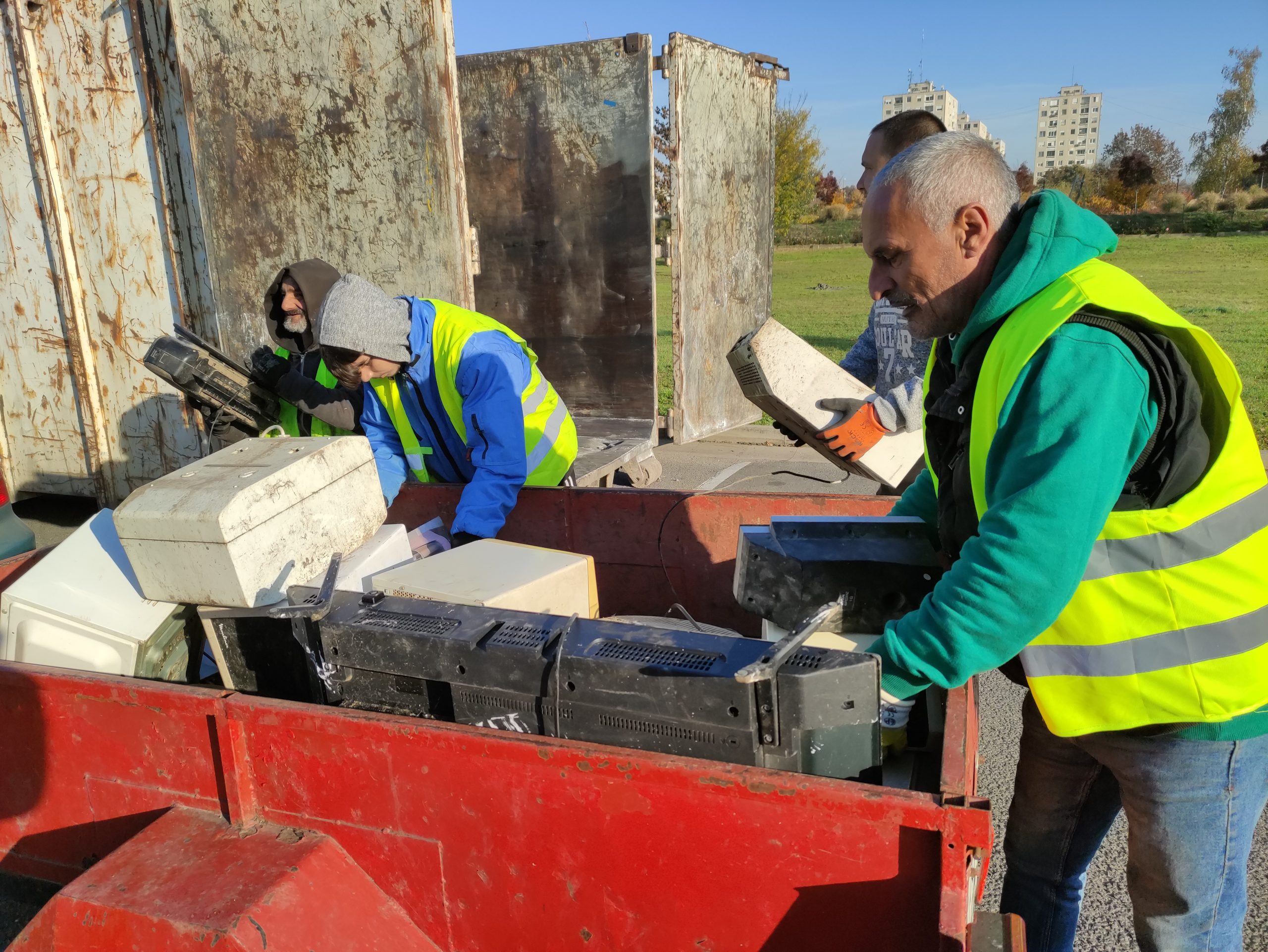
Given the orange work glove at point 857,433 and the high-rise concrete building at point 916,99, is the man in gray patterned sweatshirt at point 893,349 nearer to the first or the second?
the orange work glove at point 857,433

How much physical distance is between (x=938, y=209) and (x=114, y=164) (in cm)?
479

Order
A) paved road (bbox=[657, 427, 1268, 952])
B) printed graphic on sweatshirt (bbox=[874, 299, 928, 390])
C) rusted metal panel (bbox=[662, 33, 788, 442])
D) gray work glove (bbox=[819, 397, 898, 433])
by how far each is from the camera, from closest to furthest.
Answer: paved road (bbox=[657, 427, 1268, 952]) → gray work glove (bbox=[819, 397, 898, 433]) → printed graphic on sweatshirt (bbox=[874, 299, 928, 390]) → rusted metal panel (bbox=[662, 33, 788, 442])

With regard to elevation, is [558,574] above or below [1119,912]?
above

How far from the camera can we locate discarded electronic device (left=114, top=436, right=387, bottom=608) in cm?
223

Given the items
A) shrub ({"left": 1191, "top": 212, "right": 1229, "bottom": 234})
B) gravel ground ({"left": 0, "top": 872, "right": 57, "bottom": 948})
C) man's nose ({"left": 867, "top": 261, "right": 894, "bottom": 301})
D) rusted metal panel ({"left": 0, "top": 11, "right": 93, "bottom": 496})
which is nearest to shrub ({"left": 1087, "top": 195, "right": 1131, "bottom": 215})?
shrub ({"left": 1191, "top": 212, "right": 1229, "bottom": 234})

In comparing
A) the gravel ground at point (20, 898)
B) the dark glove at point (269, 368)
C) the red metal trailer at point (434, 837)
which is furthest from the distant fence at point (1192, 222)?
the gravel ground at point (20, 898)

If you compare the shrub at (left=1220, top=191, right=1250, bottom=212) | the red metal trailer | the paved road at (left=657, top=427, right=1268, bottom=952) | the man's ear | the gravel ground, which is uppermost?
the shrub at (left=1220, top=191, right=1250, bottom=212)

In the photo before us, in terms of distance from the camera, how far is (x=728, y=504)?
289 cm

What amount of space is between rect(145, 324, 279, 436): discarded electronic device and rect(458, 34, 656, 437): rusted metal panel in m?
3.01

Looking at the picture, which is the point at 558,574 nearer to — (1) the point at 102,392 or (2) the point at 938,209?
(2) the point at 938,209

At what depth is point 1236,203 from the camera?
118 ft

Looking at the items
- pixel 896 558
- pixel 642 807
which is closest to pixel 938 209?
pixel 896 558

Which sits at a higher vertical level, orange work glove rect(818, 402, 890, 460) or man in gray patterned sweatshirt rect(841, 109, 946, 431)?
man in gray patterned sweatshirt rect(841, 109, 946, 431)

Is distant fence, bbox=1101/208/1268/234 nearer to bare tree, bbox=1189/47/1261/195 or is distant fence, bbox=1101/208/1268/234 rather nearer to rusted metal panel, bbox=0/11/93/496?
bare tree, bbox=1189/47/1261/195
